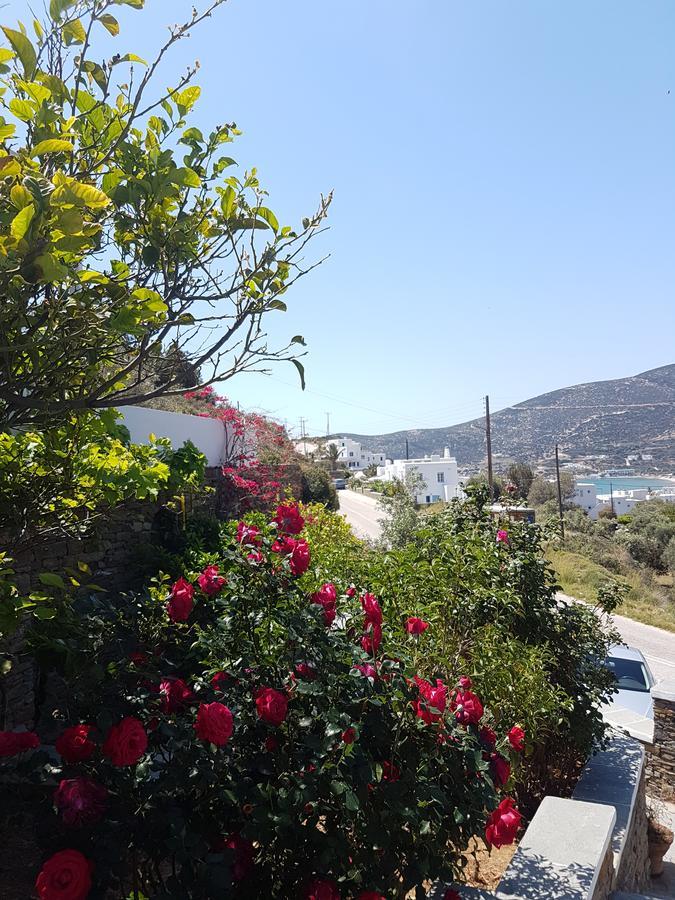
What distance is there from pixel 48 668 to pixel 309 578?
69.6 inches

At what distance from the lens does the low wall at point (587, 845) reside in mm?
2658

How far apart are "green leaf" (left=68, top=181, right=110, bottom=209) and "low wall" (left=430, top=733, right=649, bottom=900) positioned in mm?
2844

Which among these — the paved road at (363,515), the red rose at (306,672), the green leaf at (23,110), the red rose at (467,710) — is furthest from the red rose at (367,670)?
the paved road at (363,515)

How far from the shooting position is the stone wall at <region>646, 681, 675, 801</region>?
6.93 meters

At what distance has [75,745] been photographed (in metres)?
2.02

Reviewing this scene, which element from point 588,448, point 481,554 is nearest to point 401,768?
point 481,554

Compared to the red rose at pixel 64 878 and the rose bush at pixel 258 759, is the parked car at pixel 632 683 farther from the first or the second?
the red rose at pixel 64 878

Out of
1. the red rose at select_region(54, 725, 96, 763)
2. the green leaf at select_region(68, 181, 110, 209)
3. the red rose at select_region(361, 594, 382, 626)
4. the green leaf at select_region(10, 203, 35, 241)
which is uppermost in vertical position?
the green leaf at select_region(68, 181, 110, 209)

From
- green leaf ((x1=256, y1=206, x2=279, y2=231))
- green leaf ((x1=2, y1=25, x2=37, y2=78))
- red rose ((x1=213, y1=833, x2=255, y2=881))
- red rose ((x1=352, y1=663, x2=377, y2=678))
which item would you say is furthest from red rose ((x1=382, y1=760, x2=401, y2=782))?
green leaf ((x1=2, y1=25, x2=37, y2=78))

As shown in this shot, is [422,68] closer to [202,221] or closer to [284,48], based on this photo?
[284,48]

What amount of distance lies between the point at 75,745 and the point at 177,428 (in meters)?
8.15

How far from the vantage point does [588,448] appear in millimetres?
94688

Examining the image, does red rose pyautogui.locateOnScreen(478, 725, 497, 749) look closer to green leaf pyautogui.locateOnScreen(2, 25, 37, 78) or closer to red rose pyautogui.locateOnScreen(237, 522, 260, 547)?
red rose pyautogui.locateOnScreen(237, 522, 260, 547)

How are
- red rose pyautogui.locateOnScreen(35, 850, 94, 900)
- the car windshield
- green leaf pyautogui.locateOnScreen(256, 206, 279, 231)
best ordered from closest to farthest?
red rose pyautogui.locateOnScreen(35, 850, 94, 900) → green leaf pyautogui.locateOnScreen(256, 206, 279, 231) → the car windshield
